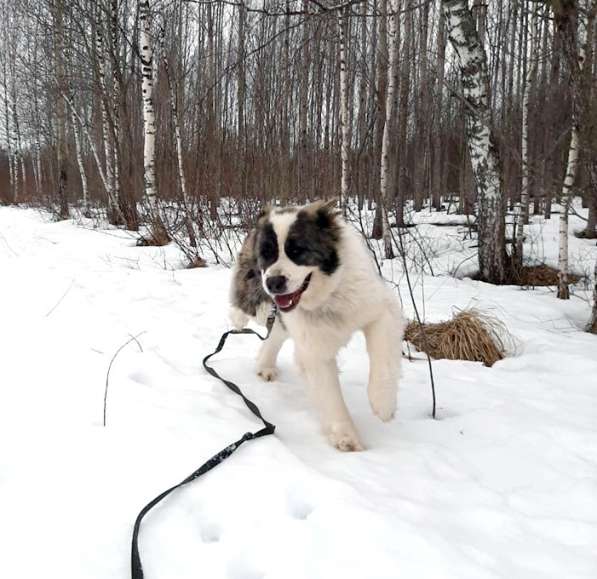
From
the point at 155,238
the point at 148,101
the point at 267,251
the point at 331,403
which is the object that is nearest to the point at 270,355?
the point at 331,403

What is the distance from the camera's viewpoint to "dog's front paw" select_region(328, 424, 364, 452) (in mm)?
2418

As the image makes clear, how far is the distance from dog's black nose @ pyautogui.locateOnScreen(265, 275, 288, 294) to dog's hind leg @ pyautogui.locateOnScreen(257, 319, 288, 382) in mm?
1069

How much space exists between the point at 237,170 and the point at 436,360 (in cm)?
520

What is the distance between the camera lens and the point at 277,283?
7.69ft

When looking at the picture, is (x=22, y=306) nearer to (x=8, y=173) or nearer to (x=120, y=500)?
(x=120, y=500)

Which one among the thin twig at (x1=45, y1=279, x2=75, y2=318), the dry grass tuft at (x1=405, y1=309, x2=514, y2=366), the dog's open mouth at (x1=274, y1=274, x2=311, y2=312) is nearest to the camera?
the dog's open mouth at (x1=274, y1=274, x2=311, y2=312)

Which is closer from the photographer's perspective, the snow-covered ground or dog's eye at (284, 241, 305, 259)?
the snow-covered ground

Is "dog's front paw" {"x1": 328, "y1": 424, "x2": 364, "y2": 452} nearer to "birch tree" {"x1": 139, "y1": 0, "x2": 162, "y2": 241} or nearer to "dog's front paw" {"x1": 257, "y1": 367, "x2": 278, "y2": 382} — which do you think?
"dog's front paw" {"x1": 257, "y1": 367, "x2": 278, "y2": 382}

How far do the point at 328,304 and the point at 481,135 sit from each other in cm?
500

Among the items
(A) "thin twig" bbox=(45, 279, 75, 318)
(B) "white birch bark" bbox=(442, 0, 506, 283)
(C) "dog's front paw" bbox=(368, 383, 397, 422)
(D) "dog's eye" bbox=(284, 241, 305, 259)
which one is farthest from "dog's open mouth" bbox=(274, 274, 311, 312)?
(B) "white birch bark" bbox=(442, 0, 506, 283)

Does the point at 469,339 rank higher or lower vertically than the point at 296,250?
lower

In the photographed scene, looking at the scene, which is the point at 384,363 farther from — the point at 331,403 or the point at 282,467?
the point at 282,467

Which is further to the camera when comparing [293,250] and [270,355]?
[270,355]

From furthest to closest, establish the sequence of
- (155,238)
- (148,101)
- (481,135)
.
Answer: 1. (148,101)
2. (155,238)
3. (481,135)
